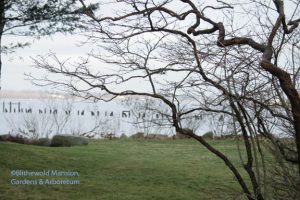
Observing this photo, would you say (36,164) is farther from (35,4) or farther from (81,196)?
(35,4)

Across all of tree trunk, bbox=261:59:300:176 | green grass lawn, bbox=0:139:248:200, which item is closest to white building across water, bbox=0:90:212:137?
green grass lawn, bbox=0:139:248:200

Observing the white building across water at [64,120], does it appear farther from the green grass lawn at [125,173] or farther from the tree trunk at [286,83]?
the tree trunk at [286,83]

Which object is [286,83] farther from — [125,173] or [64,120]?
[64,120]

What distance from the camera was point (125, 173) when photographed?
9133 millimetres

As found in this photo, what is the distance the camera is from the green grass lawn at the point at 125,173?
732 centimetres

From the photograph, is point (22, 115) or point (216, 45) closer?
point (216, 45)

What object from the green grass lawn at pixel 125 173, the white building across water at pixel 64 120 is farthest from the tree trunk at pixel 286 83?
the white building across water at pixel 64 120

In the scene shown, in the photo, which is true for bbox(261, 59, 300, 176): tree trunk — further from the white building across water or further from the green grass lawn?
the white building across water

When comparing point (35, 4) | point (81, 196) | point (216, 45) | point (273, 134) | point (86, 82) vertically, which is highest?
point (35, 4)

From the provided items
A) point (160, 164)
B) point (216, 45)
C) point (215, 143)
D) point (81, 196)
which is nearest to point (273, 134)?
point (216, 45)

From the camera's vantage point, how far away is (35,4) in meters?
9.34

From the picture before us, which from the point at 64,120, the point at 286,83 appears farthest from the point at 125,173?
the point at 64,120

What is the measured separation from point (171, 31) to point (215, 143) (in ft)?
29.9

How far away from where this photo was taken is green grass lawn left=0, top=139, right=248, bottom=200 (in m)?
7.32
